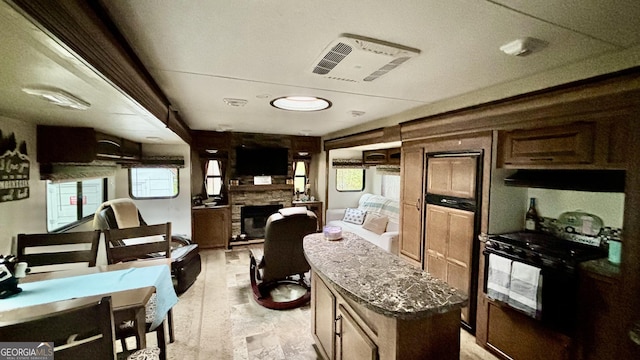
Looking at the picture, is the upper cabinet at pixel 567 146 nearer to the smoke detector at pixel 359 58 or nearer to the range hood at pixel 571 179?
the range hood at pixel 571 179

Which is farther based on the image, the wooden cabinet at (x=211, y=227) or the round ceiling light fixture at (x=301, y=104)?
the wooden cabinet at (x=211, y=227)

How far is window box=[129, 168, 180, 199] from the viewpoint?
4.84m

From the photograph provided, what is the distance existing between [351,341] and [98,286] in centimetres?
176

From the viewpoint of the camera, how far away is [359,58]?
1579mm

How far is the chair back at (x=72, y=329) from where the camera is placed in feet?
3.32

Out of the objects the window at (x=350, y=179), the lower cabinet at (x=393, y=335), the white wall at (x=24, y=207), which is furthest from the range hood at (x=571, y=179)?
the white wall at (x=24, y=207)

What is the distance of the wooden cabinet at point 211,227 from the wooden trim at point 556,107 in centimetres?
439

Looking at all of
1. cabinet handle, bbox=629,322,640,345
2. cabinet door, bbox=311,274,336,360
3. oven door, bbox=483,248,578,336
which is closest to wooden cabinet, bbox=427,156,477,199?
oven door, bbox=483,248,578,336

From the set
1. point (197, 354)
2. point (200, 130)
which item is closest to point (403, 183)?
point (197, 354)

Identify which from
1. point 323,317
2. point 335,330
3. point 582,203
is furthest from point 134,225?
point 582,203

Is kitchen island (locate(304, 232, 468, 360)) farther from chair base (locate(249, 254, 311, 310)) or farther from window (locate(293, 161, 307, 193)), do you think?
window (locate(293, 161, 307, 193))

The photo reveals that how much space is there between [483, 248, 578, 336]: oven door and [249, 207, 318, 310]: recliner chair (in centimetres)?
210

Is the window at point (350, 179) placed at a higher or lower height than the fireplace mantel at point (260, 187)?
higher

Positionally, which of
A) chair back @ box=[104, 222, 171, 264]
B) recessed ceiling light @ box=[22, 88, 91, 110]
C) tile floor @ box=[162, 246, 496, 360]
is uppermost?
recessed ceiling light @ box=[22, 88, 91, 110]
